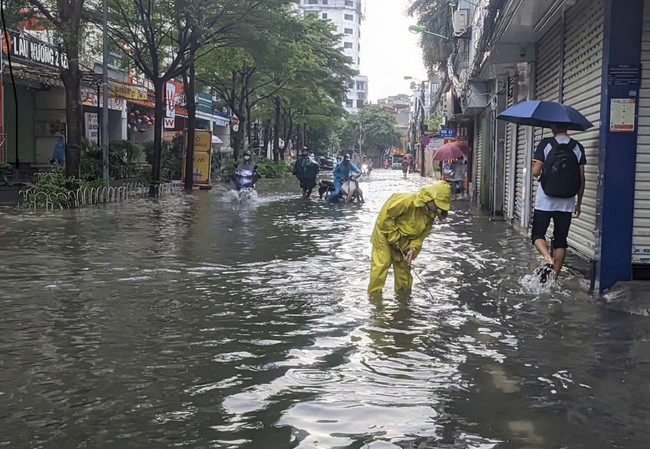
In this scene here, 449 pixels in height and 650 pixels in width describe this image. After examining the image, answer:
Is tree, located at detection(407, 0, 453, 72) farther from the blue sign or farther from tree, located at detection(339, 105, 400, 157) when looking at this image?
tree, located at detection(339, 105, 400, 157)

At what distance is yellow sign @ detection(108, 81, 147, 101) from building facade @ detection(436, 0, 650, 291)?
17.6 m

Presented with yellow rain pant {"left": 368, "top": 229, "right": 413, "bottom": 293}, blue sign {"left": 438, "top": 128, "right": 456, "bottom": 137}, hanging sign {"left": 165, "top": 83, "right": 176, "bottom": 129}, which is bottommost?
yellow rain pant {"left": 368, "top": 229, "right": 413, "bottom": 293}

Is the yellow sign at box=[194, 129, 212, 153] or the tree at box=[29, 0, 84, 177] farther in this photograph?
the yellow sign at box=[194, 129, 212, 153]

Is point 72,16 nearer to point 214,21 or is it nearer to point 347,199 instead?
point 214,21

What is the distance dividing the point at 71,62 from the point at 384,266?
46.3ft

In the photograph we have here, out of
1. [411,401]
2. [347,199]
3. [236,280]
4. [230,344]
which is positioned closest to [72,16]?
[347,199]

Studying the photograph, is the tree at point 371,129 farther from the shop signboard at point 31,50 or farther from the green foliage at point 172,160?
the shop signboard at point 31,50

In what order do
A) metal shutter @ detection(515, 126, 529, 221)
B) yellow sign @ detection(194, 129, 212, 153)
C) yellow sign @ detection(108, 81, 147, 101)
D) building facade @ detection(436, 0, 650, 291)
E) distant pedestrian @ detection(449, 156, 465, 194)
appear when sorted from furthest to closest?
yellow sign @ detection(108, 81, 147, 101), distant pedestrian @ detection(449, 156, 465, 194), yellow sign @ detection(194, 129, 212, 153), metal shutter @ detection(515, 126, 529, 221), building facade @ detection(436, 0, 650, 291)

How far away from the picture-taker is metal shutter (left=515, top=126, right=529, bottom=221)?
1523 centimetres

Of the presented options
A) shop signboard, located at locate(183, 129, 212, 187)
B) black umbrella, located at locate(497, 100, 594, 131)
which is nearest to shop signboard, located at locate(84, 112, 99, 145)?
shop signboard, located at locate(183, 129, 212, 187)

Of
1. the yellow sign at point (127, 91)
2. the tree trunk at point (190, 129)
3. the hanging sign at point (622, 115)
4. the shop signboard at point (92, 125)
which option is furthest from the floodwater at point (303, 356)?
the shop signboard at point (92, 125)

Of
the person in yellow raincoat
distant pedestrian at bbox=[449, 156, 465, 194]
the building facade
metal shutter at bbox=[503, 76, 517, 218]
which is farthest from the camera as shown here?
distant pedestrian at bbox=[449, 156, 465, 194]

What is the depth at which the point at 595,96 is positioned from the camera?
9570 millimetres

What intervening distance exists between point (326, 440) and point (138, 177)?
25456 millimetres
